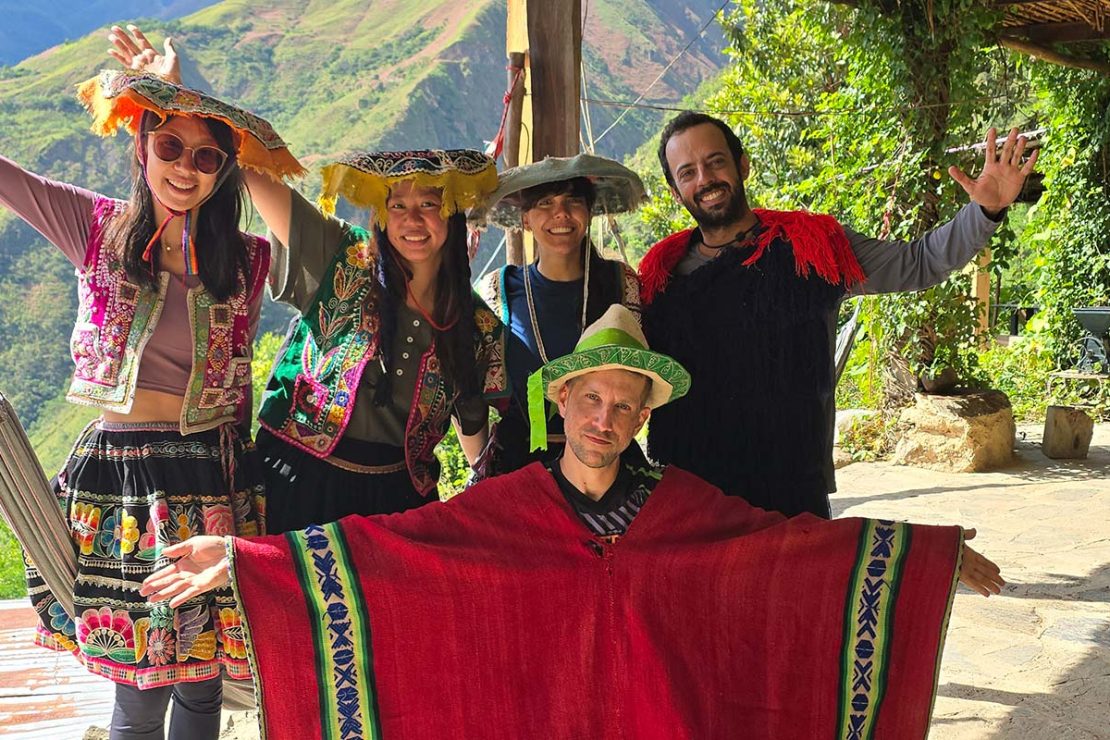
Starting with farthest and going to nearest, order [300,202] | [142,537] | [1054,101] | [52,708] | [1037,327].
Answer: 1. [1037,327]
2. [1054,101]
3. [52,708]
4. [300,202]
5. [142,537]

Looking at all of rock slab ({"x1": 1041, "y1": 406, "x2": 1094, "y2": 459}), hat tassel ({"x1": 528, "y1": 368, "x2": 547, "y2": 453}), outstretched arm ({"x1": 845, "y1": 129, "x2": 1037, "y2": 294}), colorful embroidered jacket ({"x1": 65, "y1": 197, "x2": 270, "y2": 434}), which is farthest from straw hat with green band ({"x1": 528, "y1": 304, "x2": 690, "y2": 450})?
rock slab ({"x1": 1041, "y1": 406, "x2": 1094, "y2": 459})

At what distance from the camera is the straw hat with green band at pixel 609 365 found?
202 cm

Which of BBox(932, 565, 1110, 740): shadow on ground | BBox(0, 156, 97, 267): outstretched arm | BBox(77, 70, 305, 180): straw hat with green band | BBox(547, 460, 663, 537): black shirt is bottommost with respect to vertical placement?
BBox(932, 565, 1110, 740): shadow on ground

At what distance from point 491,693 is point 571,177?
1154mm

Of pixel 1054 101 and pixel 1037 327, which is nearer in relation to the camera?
pixel 1054 101

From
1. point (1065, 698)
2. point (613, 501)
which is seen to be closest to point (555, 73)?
point (613, 501)

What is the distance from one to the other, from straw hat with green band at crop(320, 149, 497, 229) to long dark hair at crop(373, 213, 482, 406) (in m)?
0.06

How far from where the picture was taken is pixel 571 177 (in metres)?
2.36

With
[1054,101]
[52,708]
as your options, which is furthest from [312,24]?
[52,708]

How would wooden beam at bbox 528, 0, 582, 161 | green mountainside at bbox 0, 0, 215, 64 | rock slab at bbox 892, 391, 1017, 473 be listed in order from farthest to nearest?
green mountainside at bbox 0, 0, 215, 64
rock slab at bbox 892, 391, 1017, 473
wooden beam at bbox 528, 0, 582, 161

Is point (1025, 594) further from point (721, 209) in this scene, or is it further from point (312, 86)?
point (312, 86)

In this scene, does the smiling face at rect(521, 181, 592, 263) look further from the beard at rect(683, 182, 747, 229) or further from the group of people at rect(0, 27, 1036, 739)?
the beard at rect(683, 182, 747, 229)

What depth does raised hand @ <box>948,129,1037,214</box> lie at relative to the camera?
91.7 inches

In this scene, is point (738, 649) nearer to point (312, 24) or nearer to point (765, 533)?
point (765, 533)
